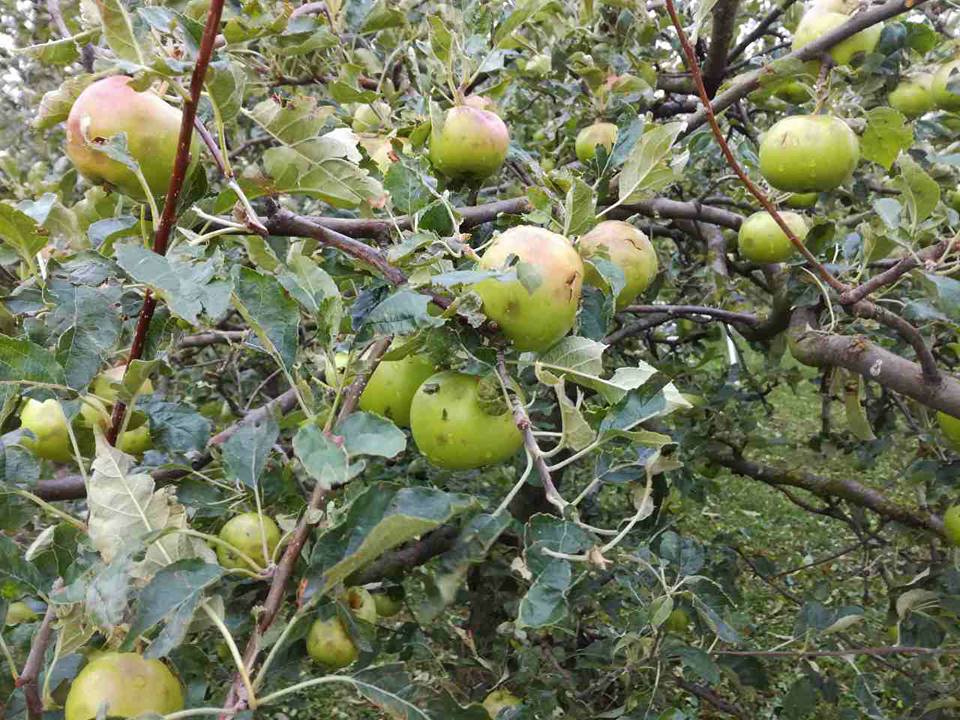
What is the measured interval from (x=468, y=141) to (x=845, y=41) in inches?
40.3

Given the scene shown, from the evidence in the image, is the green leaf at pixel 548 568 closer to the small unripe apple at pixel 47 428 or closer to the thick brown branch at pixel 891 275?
the thick brown branch at pixel 891 275

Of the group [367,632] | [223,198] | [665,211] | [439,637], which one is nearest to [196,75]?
[223,198]

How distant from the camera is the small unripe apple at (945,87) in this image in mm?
1739

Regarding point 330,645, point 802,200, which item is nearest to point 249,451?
point 330,645

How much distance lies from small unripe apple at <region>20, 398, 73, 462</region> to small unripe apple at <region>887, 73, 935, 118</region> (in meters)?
1.95

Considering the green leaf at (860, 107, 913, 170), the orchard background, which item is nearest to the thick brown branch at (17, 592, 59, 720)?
the orchard background

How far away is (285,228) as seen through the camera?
104 cm

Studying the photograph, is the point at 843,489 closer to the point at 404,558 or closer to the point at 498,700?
the point at 498,700

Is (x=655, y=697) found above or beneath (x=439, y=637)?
above

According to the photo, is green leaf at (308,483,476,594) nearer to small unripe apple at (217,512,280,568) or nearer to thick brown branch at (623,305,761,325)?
small unripe apple at (217,512,280,568)

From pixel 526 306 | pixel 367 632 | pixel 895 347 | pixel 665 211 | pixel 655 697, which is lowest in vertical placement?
pixel 655 697

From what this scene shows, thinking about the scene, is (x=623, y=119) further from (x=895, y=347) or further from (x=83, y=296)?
(x=895, y=347)

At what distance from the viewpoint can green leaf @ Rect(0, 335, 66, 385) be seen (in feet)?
2.98

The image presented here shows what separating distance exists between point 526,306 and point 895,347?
1.71m
